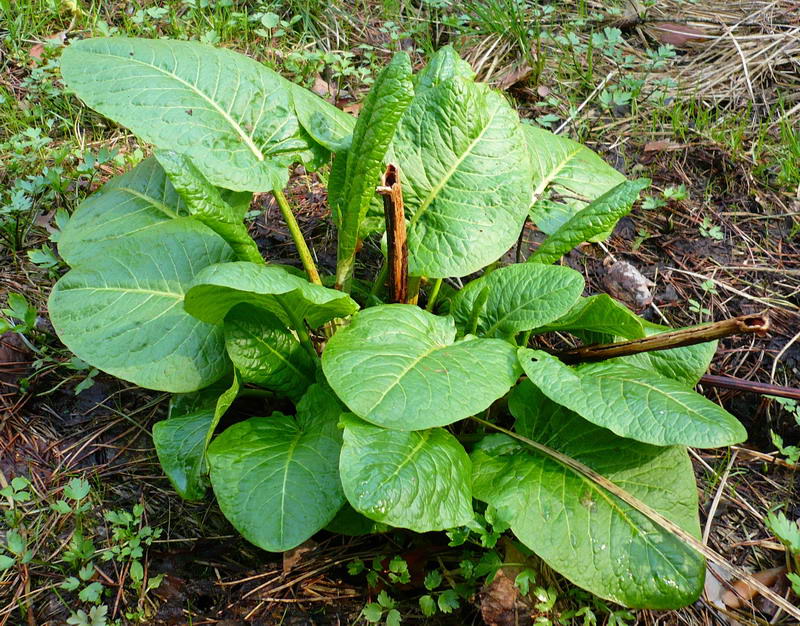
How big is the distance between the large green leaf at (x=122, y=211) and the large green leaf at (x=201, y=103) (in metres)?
0.21

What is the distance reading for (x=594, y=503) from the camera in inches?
65.0

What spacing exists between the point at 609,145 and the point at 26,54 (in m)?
2.75

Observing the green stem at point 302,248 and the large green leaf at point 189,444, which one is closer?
the large green leaf at point 189,444

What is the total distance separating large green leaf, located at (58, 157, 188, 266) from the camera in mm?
2035

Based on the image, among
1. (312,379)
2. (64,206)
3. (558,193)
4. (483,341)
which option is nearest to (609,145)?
(558,193)

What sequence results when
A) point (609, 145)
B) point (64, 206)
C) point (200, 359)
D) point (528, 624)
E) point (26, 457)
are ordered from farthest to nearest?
point (609, 145) → point (64, 206) → point (26, 457) → point (200, 359) → point (528, 624)

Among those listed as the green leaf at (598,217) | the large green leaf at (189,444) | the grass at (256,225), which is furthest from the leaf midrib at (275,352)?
the green leaf at (598,217)

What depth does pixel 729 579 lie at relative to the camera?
183 cm

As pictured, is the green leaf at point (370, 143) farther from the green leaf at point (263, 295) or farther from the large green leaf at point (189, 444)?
the large green leaf at point (189, 444)

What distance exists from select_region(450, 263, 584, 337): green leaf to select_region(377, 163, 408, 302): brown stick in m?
0.17

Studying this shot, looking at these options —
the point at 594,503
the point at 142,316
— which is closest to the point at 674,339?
the point at 594,503

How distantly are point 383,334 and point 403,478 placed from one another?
0.39m

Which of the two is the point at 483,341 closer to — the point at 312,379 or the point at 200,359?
the point at 312,379

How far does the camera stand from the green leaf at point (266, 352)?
172 centimetres
